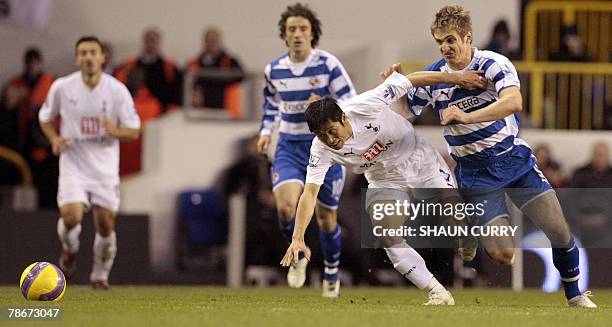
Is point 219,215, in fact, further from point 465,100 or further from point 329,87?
point 465,100

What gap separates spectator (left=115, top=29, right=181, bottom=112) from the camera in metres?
17.7

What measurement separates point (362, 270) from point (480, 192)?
649 centimetres

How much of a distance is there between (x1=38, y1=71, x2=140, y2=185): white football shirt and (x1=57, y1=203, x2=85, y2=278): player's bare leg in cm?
30

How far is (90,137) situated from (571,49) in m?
8.70

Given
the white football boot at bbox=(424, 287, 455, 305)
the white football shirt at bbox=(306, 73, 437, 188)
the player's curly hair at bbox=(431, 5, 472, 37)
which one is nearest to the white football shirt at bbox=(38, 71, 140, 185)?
the white football shirt at bbox=(306, 73, 437, 188)

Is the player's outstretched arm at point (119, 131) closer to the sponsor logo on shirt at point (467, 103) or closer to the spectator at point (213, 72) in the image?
the sponsor logo on shirt at point (467, 103)

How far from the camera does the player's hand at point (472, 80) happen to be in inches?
377

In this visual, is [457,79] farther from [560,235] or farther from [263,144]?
[263,144]

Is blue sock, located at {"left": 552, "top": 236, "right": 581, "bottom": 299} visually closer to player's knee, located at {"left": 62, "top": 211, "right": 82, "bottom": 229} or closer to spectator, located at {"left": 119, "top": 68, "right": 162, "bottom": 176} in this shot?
player's knee, located at {"left": 62, "top": 211, "right": 82, "bottom": 229}

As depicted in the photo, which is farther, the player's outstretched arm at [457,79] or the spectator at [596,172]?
the spectator at [596,172]

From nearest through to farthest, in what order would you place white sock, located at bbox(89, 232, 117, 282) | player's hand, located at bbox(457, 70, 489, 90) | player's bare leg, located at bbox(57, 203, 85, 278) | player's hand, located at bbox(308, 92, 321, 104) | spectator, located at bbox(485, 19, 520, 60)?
player's hand, located at bbox(457, 70, 489, 90), player's hand, located at bbox(308, 92, 321, 104), player's bare leg, located at bbox(57, 203, 85, 278), white sock, located at bbox(89, 232, 117, 282), spectator, located at bbox(485, 19, 520, 60)

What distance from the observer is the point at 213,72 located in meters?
18.0

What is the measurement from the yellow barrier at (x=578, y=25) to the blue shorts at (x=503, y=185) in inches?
412

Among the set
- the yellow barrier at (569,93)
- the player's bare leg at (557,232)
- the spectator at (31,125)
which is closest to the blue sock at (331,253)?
the player's bare leg at (557,232)
